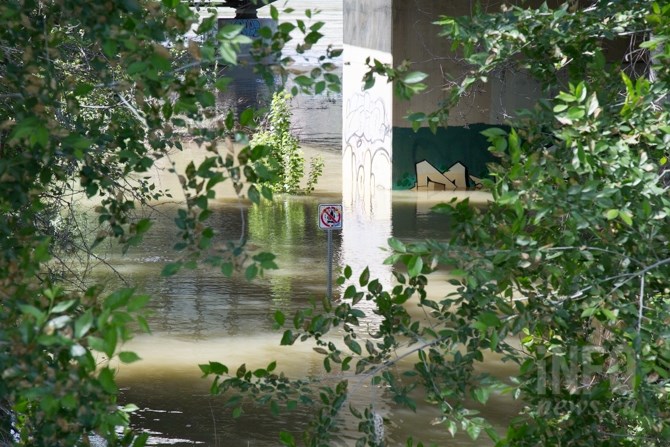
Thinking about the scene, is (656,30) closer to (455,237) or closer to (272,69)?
(455,237)

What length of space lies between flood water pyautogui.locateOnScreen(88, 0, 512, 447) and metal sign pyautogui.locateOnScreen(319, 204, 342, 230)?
42.0 inches

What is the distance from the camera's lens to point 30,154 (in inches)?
93.4

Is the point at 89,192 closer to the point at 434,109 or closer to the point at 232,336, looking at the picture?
the point at 232,336

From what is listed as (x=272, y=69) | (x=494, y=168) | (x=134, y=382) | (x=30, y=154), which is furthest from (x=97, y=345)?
(x=134, y=382)

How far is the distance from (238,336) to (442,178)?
14.9 m

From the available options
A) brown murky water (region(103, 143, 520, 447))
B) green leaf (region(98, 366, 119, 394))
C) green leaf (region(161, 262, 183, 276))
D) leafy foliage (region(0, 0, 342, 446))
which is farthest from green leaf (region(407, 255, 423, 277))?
brown murky water (region(103, 143, 520, 447))

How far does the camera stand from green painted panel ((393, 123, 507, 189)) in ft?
80.4

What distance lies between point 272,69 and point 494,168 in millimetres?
846

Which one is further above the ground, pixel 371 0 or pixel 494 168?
pixel 371 0

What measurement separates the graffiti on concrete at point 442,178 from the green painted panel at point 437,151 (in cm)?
7

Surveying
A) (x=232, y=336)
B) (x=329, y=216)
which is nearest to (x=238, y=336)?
(x=232, y=336)

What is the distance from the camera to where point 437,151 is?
25.2 meters

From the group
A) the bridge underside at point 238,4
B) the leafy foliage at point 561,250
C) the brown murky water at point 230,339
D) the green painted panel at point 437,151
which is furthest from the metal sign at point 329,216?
the green painted panel at point 437,151

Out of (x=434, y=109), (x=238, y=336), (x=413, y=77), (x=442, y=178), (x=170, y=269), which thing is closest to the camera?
(x=170, y=269)
